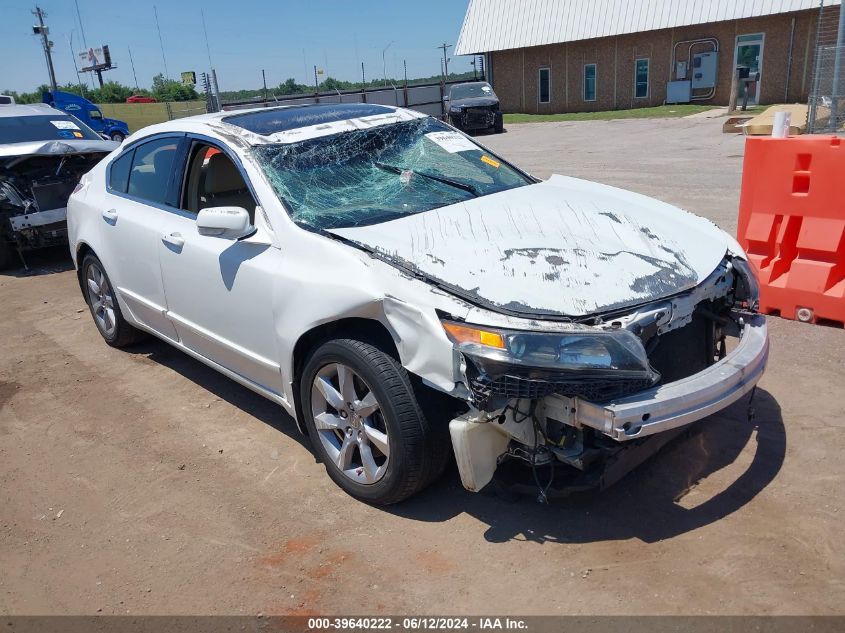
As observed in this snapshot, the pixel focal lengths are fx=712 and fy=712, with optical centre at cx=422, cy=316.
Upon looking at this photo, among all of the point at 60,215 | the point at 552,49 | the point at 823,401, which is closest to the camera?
the point at 823,401

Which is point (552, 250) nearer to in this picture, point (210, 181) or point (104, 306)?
point (210, 181)

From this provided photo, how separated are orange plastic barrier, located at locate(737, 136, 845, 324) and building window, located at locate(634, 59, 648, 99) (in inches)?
1070

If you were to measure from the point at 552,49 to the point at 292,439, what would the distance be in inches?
1280

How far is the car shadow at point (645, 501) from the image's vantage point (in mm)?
3105

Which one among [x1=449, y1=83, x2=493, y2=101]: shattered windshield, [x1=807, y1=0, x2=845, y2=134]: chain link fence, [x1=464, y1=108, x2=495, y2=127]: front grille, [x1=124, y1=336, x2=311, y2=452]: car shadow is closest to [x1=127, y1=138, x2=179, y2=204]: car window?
[x1=124, y1=336, x2=311, y2=452]: car shadow

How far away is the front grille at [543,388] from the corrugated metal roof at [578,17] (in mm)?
24834

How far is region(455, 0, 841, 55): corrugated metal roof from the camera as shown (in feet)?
86.2

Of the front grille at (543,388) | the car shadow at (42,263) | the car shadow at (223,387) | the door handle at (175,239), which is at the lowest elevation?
the car shadow at (42,263)

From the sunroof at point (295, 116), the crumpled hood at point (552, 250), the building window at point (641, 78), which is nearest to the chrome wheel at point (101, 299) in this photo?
the sunroof at point (295, 116)

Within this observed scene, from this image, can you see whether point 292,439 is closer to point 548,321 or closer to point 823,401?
point 548,321

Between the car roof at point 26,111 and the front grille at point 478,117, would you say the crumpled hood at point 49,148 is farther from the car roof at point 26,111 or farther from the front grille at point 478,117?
the front grille at point 478,117

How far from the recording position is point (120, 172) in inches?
203

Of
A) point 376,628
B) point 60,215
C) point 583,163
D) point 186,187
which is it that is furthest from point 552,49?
point 376,628

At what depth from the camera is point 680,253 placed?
3.36 m
